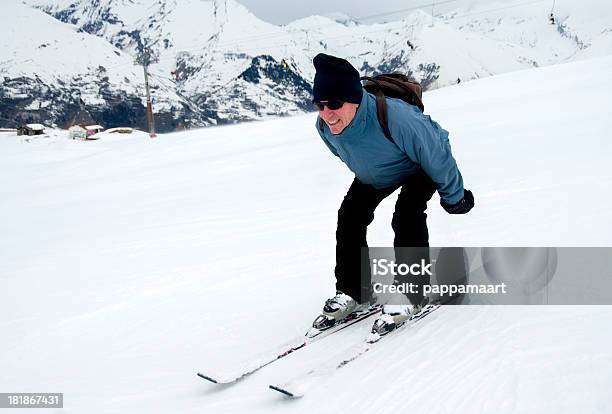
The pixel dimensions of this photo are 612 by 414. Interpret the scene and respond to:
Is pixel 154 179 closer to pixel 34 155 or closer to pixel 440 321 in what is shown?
pixel 440 321

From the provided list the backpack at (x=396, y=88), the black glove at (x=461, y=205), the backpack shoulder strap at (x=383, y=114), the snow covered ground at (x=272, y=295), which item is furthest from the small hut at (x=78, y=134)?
the black glove at (x=461, y=205)

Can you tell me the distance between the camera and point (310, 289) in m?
3.99

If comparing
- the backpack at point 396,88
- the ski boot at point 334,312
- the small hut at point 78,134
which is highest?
the small hut at point 78,134

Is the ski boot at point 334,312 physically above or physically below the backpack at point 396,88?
below

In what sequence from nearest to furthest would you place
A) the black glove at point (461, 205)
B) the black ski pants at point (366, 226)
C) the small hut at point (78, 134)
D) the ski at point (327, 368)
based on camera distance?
1. the ski at point (327, 368)
2. the black glove at point (461, 205)
3. the black ski pants at point (366, 226)
4. the small hut at point (78, 134)

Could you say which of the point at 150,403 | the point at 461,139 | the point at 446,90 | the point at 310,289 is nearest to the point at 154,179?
the point at 461,139

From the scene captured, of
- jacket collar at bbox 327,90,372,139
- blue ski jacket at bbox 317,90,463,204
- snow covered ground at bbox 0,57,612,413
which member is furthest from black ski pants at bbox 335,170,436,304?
jacket collar at bbox 327,90,372,139

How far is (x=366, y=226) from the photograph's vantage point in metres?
3.20

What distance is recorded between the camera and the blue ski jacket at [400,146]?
2.60m

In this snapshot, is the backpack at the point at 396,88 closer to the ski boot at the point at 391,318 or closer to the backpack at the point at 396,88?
the backpack at the point at 396,88

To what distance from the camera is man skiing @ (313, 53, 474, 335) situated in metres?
2.61

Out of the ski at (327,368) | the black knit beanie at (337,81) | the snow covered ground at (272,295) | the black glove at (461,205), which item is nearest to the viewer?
the snow covered ground at (272,295)

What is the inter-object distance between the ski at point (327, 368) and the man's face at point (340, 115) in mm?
1229

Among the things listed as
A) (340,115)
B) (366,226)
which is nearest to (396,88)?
(340,115)
